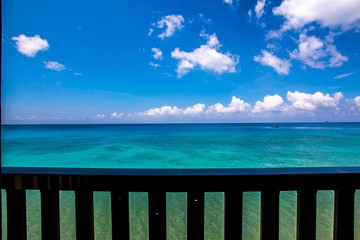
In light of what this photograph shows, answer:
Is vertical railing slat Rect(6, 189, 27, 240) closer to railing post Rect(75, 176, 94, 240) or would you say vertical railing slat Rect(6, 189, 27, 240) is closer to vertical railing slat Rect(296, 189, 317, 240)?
railing post Rect(75, 176, 94, 240)

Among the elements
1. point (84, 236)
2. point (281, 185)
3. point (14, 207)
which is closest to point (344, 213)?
point (281, 185)

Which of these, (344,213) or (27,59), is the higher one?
(27,59)

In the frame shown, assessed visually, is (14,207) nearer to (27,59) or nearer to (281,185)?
(281,185)

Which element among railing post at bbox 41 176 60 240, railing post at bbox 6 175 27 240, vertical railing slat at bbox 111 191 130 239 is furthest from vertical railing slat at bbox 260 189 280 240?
railing post at bbox 6 175 27 240

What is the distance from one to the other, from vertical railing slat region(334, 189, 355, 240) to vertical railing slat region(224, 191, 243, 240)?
512mm

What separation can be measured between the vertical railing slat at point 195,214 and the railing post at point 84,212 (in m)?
0.50

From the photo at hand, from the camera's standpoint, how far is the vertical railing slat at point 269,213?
3.34 feet

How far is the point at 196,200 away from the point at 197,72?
148ft

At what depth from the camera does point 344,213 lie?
106 centimetres

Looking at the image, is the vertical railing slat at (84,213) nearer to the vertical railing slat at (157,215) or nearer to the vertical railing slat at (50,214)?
the vertical railing slat at (50,214)

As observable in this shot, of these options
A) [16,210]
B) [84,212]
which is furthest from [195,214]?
[16,210]

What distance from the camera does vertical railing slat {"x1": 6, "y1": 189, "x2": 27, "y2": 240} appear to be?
1.05 m

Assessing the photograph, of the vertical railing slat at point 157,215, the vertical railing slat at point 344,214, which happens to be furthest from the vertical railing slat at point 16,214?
the vertical railing slat at point 344,214

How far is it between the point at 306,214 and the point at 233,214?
15.2 inches
